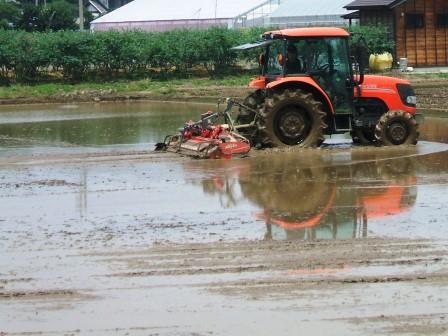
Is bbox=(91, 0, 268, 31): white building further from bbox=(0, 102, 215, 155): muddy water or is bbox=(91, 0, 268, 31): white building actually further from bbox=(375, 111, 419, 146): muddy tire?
bbox=(375, 111, 419, 146): muddy tire

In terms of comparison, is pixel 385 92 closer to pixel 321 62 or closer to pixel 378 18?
pixel 321 62

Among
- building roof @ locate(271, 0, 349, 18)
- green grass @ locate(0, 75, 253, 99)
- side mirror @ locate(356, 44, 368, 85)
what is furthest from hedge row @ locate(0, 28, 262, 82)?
side mirror @ locate(356, 44, 368, 85)

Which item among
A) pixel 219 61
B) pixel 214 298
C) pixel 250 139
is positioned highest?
pixel 219 61

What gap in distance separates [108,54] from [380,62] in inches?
434

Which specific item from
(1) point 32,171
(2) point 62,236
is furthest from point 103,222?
(1) point 32,171

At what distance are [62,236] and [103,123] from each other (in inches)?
578

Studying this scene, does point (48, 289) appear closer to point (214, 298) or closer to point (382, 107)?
point (214, 298)

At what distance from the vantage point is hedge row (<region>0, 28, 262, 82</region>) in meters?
40.1

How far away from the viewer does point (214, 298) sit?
7.60 m

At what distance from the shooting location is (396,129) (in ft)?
56.6

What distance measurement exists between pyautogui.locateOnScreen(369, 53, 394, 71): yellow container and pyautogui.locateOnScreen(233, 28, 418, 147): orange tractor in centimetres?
2212

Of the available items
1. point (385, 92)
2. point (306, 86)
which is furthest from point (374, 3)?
point (306, 86)

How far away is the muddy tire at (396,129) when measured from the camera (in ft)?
56.3

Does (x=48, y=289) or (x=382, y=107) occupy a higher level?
(x=382, y=107)
